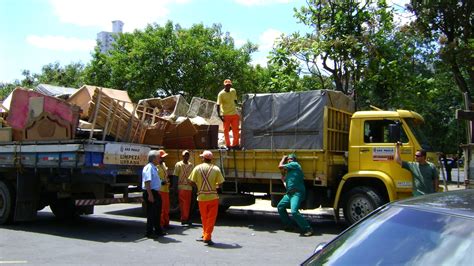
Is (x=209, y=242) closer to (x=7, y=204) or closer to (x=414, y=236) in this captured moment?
(x=7, y=204)

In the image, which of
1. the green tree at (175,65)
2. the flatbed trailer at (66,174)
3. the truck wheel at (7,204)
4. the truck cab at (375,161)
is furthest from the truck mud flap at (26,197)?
the green tree at (175,65)

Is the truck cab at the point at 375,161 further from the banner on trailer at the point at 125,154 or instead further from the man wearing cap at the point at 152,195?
the banner on trailer at the point at 125,154

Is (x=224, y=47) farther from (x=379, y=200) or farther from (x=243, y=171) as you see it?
Result: (x=379, y=200)

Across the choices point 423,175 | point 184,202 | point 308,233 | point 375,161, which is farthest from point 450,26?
point 184,202

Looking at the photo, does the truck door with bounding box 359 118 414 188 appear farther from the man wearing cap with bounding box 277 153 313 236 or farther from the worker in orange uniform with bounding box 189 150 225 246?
the worker in orange uniform with bounding box 189 150 225 246

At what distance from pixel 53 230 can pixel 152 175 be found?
263 centimetres

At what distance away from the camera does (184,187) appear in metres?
11.2

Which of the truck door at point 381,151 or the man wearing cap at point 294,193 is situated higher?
the truck door at point 381,151

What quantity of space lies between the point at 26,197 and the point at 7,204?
448 mm

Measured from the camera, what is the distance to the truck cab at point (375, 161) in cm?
1002

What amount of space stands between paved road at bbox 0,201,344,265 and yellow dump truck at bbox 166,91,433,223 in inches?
33.9

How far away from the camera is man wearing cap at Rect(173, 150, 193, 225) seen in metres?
11.2

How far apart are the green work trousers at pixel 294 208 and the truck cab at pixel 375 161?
85 cm

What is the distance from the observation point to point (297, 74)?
1645 centimetres
